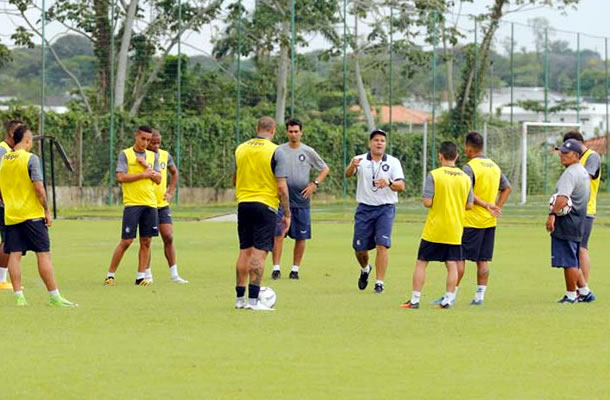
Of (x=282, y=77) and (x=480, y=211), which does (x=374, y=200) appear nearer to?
(x=480, y=211)

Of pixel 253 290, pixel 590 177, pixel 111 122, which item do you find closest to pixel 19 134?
pixel 253 290

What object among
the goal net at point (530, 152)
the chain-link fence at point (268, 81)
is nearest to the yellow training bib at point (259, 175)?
the chain-link fence at point (268, 81)

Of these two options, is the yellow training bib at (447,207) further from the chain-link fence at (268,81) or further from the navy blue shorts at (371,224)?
the chain-link fence at (268,81)

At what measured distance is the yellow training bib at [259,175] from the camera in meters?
14.4

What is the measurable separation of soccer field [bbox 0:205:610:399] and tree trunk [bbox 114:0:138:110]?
24.7 meters

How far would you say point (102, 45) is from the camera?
44.7m

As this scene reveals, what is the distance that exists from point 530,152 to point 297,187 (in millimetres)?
33759

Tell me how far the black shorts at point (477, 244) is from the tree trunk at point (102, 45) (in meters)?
30.3

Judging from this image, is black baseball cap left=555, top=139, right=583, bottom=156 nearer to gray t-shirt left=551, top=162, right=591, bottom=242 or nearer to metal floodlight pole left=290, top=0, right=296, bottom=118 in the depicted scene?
gray t-shirt left=551, top=162, right=591, bottom=242

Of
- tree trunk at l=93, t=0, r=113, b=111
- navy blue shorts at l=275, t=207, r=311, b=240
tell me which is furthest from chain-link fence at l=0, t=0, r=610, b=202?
navy blue shorts at l=275, t=207, r=311, b=240

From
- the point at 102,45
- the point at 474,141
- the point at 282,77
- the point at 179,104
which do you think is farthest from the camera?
the point at 282,77

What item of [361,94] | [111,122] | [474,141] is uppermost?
[361,94]

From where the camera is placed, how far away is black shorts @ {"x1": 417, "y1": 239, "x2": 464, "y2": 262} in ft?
48.4

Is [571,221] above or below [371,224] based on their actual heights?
above
